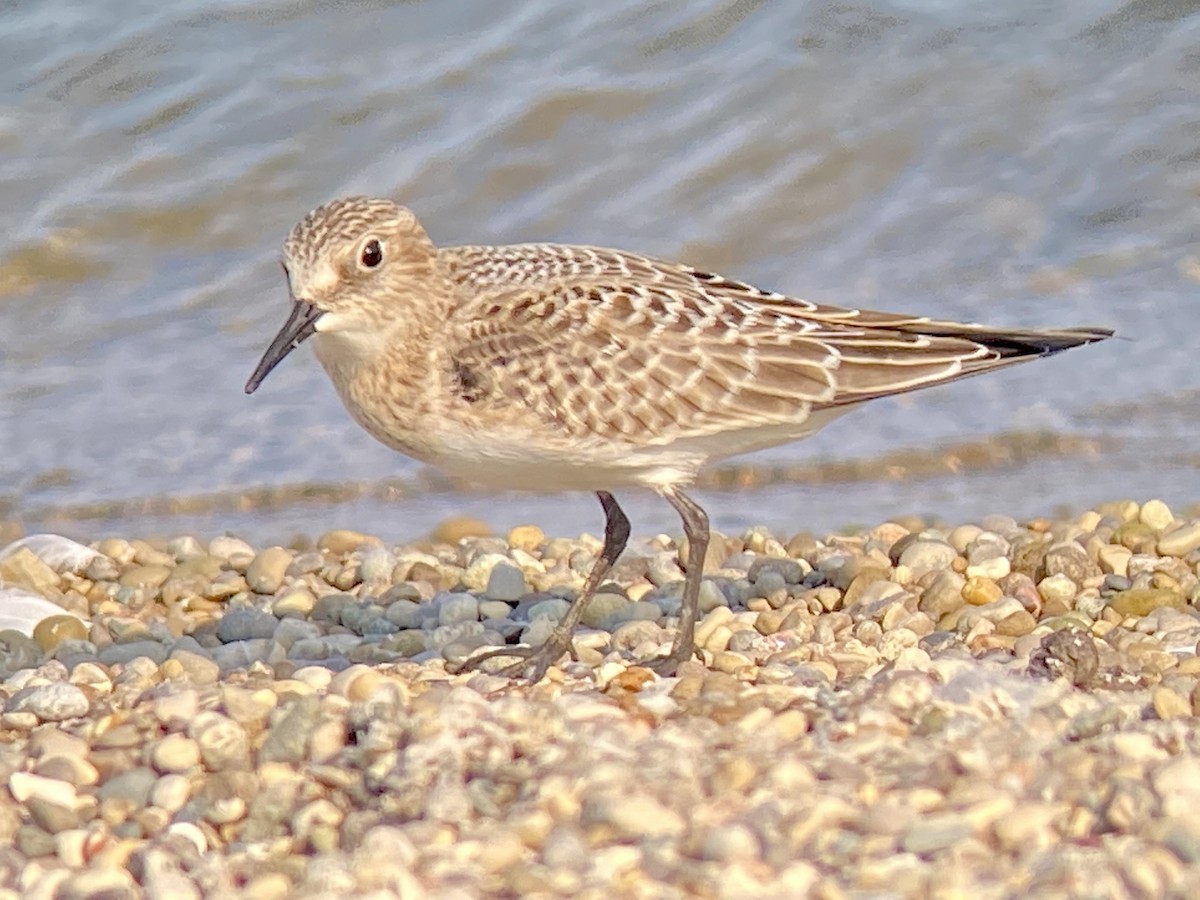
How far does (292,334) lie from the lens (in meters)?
6.29

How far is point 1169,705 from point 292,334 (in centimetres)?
283

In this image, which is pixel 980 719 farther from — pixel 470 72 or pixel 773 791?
pixel 470 72

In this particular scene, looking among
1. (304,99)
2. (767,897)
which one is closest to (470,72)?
(304,99)

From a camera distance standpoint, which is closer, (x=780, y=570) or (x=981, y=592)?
(x=981, y=592)

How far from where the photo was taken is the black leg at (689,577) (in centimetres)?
650

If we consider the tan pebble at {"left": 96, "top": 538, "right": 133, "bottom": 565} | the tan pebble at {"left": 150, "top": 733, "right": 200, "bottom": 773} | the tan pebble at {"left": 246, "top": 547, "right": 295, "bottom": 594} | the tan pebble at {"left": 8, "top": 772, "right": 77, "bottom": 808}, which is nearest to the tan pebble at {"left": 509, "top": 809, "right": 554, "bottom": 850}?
the tan pebble at {"left": 150, "top": 733, "right": 200, "bottom": 773}

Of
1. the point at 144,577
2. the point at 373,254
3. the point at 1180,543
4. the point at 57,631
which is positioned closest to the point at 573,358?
the point at 373,254

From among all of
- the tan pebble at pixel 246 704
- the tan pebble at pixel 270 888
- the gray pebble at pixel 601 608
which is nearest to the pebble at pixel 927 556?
the gray pebble at pixel 601 608

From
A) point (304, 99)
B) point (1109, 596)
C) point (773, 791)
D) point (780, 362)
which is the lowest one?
point (1109, 596)

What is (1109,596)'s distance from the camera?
7.22 m

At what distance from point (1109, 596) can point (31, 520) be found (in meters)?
4.73

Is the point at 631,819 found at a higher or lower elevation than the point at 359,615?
higher

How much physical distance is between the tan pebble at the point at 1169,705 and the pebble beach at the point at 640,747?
0.03ft

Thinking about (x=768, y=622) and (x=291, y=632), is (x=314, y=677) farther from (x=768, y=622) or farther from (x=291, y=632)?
(x=768, y=622)
